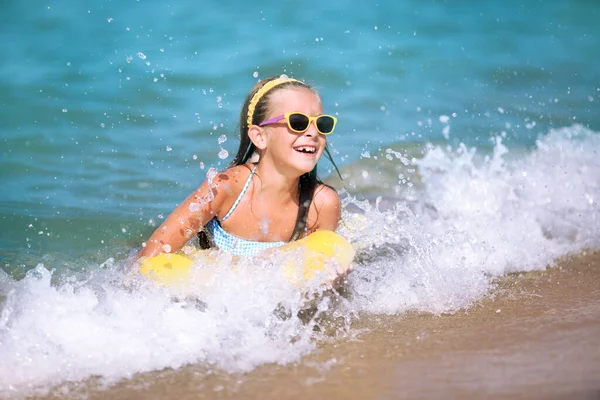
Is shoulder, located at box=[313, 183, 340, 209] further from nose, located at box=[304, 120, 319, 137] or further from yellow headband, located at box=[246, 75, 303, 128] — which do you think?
yellow headband, located at box=[246, 75, 303, 128]


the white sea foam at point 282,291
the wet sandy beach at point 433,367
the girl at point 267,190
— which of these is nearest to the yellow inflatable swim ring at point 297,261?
the white sea foam at point 282,291

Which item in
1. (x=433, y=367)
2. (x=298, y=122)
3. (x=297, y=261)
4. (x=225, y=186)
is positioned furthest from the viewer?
(x=225, y=186)

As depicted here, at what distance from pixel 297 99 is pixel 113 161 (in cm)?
359

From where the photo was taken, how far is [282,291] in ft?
11.0

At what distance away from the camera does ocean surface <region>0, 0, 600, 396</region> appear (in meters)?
3.09

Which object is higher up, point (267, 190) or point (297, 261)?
point (267, 190)

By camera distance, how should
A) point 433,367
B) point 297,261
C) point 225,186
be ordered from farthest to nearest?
1. point 225,186
2. point 297,261
3. point 433,367

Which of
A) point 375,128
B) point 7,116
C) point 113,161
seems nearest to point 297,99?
point 113,161

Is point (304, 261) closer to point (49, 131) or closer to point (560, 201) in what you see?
point (560, 201)

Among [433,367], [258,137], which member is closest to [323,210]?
[258,137]

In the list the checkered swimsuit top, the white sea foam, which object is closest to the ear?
the checkered swimsuit top

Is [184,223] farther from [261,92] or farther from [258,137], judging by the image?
[261,92]

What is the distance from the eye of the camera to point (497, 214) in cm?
507

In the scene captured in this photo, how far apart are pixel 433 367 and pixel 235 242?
5.44 feet
